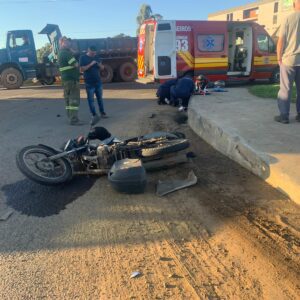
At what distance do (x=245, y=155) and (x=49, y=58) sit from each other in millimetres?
16957

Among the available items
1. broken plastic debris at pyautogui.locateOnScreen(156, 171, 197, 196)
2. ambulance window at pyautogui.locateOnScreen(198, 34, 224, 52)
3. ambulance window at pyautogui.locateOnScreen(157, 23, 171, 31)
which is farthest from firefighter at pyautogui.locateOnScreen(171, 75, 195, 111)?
broken plastic debris at pyautogui.locateOnScreen(156, 171, 197, 196)

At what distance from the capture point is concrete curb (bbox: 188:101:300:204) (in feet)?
11.8

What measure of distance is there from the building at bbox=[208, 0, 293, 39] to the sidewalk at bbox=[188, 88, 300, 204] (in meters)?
47.0

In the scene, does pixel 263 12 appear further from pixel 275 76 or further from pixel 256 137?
pixel 256 137

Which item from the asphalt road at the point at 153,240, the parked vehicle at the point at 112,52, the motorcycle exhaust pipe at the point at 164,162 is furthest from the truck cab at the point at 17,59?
the motorcycle exhaust pipe at the point at 164,162

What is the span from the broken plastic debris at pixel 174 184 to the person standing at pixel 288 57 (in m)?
2.43

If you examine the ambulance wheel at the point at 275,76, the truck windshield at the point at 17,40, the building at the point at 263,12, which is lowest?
the ambulance wheel at the point at 275,76

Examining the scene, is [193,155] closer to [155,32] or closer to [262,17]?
[155,32]

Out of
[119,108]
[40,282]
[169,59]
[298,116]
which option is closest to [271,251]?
[40,282]

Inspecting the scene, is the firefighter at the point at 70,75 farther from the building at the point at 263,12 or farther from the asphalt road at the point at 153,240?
the building at the point at 263,12

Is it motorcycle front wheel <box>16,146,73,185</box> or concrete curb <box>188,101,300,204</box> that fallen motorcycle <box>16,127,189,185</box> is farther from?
concrete curb <box>188,101,300,204</box>

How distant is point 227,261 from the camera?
2.59m

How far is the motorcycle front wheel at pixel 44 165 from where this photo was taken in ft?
13.4

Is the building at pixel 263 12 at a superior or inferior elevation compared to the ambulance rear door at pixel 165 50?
superior
